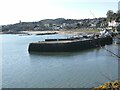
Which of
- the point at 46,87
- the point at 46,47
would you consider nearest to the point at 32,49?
the point at 46,47

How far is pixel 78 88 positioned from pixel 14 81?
4.06m

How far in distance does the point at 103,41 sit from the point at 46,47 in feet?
33.8

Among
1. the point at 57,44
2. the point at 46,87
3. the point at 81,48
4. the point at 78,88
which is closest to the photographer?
the point at 78,88

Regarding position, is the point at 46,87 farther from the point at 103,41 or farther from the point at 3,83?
the point at 103,41

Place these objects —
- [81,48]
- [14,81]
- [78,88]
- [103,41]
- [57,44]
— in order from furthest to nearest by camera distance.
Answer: [103,41] → [81,48] → [57,44] → [14,81] → [78,88]

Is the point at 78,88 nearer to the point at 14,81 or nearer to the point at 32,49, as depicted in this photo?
the point at 14,81

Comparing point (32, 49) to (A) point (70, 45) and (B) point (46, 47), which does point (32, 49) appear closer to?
(B) point (46, 47)

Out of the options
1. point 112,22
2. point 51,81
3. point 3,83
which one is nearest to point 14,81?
point 3,83

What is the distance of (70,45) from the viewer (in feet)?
97.1

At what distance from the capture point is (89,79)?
12.6m

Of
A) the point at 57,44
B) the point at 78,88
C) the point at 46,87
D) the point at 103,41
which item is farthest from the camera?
the point at 103,41

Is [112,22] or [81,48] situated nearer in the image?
[81,48]

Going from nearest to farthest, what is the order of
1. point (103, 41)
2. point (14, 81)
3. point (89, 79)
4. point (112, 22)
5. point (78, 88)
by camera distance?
point (78, 88) < point (89, 79) < point (14, 81) < point (103, 41) < point (112, 22)

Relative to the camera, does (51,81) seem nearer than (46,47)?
Yes
